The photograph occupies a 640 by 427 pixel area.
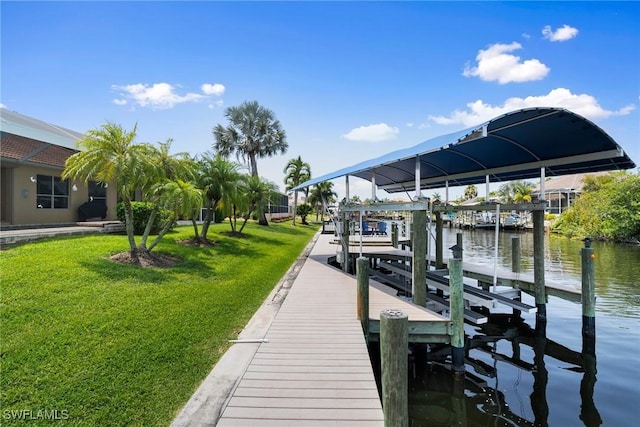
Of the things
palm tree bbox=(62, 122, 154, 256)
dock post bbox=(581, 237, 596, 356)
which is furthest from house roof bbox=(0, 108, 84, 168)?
dock post bbox=(581, 237, 596, 356)

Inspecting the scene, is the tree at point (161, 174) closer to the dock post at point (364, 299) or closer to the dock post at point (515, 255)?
the dock post at point (364, 299)

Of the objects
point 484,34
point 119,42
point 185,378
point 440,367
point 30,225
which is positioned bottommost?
point 440,367

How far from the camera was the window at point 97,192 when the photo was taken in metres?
16.9

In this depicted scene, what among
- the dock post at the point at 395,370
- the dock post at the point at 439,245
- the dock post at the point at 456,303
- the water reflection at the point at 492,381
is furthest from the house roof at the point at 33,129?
the dock post at the point at 439,245

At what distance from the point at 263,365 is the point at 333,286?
485cm

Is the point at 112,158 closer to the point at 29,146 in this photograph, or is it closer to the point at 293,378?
the point at 29,146

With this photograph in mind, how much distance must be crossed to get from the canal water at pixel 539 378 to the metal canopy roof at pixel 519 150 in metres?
4.01

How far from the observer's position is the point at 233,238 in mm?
18953

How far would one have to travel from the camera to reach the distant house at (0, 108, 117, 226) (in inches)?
520

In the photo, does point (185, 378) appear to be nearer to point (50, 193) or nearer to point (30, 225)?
point (30, 225)

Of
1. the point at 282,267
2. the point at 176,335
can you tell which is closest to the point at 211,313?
the point at 176,335

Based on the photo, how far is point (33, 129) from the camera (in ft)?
47.1

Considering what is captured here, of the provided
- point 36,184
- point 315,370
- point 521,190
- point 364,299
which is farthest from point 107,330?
point 521,190

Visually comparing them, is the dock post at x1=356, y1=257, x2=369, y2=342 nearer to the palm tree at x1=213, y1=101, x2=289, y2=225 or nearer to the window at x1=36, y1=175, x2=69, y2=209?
the window at x1=36, y1=175, x2=69, y2=209
